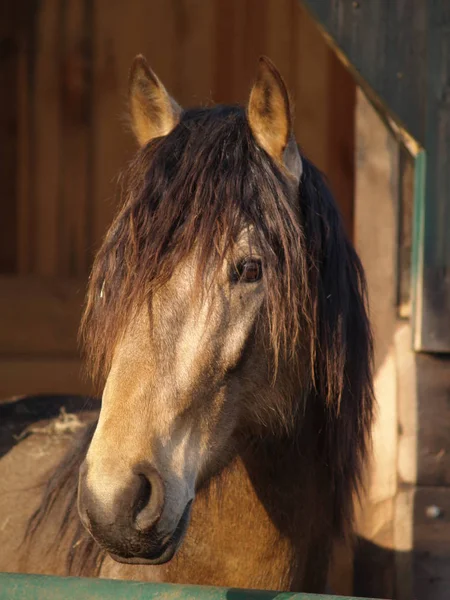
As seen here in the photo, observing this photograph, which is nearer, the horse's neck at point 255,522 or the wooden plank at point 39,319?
the horse's neck at point 255,522

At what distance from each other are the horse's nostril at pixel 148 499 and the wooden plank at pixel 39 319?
3.21 metres

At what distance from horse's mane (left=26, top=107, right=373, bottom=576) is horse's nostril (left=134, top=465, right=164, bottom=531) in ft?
1.09

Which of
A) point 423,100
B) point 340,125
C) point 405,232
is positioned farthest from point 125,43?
point 423,100

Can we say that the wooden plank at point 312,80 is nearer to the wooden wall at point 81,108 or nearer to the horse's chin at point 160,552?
the wooden wall at point 81,108

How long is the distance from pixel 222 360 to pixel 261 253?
0.23 meters

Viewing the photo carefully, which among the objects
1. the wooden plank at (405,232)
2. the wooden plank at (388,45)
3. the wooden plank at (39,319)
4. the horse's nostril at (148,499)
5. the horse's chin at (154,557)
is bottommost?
the wooden plank at (39,319)

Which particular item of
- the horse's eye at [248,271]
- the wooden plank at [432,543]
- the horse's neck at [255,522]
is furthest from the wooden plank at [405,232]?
the horse's eye at [248,271]

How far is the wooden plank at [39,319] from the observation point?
188 inches

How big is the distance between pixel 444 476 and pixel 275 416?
1.09 metres

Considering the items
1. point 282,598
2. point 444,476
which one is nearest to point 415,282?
point 444,476

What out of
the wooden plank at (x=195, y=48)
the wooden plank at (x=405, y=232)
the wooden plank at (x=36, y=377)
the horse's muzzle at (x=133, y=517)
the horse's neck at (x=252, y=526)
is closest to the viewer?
the horse's muzzle at (x=133, y=517)

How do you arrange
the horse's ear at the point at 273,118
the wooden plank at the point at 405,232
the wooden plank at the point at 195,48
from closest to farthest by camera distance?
the horse's ear at the point at 273,118 → the wooden plank at the point at 405,232 → the wooden plank at the point at 195,48

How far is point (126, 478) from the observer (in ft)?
5.23

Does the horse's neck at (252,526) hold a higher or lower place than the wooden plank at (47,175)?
lower
